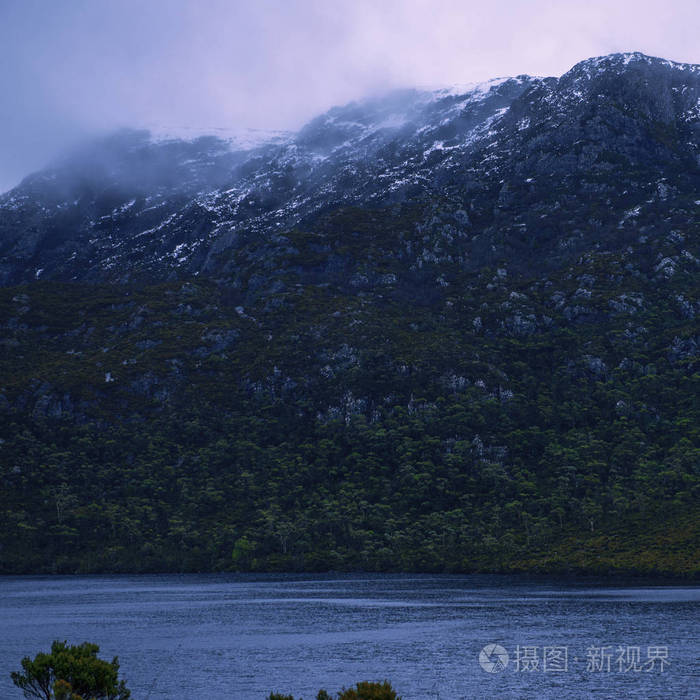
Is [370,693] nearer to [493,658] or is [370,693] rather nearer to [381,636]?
[493,658]

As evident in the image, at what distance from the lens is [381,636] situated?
86.1 m

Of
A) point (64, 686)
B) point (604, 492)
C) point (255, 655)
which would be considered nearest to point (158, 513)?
point (604, 492)

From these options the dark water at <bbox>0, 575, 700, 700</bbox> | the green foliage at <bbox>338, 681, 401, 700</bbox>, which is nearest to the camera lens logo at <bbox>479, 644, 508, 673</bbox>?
the dark water at <bbox>0, 575, 700, 700</bbox>

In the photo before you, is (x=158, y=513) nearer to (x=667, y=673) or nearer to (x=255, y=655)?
(x=255, y=655)

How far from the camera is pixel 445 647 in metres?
78.3

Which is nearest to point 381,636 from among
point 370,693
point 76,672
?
point 76,672

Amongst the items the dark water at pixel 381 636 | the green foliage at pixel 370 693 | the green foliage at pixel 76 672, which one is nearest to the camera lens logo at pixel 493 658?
the dark water at pixel 381 636

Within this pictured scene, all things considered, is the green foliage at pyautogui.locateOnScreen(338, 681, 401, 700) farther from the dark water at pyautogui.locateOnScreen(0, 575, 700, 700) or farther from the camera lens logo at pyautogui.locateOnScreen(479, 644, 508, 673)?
the camera lens logo at pyautogui.locateOnScreen(479, 644, 508, 673)

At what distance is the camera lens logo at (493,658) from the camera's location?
68562mm

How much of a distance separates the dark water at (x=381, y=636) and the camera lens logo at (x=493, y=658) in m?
0.55

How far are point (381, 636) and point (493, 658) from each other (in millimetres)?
16791

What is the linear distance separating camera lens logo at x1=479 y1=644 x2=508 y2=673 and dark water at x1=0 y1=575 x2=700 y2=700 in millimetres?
545

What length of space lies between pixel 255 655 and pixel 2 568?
11597cm

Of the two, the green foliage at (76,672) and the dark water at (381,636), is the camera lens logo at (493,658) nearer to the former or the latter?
the dark water at (381,636)
